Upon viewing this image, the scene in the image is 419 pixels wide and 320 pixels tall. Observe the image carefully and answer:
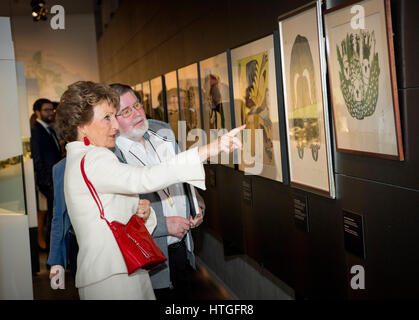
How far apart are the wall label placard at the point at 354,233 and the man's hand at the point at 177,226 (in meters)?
0.92

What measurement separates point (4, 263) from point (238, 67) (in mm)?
2339

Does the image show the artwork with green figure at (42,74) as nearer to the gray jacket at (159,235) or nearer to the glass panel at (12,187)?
the glass panel at (12,187)

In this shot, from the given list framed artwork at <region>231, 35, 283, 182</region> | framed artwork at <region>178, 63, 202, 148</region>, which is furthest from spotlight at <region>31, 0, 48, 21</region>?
framed artwork at <region>231, 35, 283, 182</region>

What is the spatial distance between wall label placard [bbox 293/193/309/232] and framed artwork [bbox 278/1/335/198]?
10cm

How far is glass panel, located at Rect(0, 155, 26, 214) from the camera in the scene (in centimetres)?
357

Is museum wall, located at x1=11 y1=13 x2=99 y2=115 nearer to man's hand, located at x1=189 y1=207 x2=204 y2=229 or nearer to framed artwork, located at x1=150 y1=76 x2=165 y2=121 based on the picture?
framed artwork, located at x1=150 y1=76 x2=165 y2=121

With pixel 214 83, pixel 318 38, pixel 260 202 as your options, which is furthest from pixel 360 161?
pixel 214 83

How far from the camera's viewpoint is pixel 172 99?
6.27 meters

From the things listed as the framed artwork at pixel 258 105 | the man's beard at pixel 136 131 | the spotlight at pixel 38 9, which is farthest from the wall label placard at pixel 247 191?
the spotlight at pixel 38 9

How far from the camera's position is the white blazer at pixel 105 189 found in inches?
73.8

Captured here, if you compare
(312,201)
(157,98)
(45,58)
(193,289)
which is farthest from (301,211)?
(157,98)

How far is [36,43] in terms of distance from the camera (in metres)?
5.49

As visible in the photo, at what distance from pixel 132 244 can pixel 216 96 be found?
283cm

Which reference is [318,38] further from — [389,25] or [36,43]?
[36,43]
